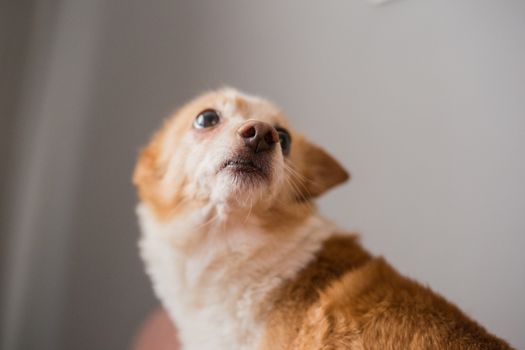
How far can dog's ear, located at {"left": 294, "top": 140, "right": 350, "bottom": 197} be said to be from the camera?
3.64ft

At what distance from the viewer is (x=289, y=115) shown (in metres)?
1.56

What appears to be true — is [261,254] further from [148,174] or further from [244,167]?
[148,174]

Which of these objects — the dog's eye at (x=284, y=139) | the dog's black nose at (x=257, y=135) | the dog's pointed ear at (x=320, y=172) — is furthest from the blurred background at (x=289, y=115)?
the dog's black nose at (x=257, y=135)

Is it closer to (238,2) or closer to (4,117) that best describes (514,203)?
(238,2)

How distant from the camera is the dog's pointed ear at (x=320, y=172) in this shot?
111 cm

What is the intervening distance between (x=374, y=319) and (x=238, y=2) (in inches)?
47.1

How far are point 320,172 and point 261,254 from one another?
0.30m

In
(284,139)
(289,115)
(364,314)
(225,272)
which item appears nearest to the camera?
(364,314)

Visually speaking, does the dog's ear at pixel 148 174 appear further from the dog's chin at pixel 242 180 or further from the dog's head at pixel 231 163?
the dog's chin at pixel 242 180

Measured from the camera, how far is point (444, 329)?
29.4 inches

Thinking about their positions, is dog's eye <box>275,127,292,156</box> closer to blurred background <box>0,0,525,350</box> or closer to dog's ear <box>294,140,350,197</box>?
dog's ear <box>294,140,350,197</box>

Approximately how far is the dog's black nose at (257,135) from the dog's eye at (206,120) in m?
0.18

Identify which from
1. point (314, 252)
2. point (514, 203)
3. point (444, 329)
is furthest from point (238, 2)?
point (444, 329)

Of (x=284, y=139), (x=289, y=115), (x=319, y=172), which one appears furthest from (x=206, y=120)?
(x=289, y=115)
